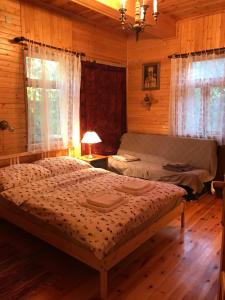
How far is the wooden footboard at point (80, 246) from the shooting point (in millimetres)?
1913

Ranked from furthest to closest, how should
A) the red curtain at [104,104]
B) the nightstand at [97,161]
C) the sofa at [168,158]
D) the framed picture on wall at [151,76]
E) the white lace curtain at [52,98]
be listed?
the framed picture on wall at [151,76], the red curtain at [104,104], the nightstand at [97,161], the sofa at [168,158], the white lace curtain at [52,98]

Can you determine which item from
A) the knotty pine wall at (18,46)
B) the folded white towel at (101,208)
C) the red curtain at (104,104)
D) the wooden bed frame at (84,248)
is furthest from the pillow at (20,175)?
the red curtain at (104,104)

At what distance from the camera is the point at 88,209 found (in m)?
2.29

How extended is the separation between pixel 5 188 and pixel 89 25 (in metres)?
3.03

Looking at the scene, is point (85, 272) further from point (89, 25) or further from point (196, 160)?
point (89, 25)

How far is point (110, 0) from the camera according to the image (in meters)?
3.12

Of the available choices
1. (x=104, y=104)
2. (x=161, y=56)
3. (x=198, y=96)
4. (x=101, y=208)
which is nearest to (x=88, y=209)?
(x=101, y=208)

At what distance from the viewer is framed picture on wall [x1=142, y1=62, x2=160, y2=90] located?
480 centimetres

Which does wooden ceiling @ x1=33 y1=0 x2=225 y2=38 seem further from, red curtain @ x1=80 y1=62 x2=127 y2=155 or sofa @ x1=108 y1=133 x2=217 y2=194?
sofa @ x1=108 y1=133 x2=217 y2=194

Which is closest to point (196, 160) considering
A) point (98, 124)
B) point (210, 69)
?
point (210, 69)

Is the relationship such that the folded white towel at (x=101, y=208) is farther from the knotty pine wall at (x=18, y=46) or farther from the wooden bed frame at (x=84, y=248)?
the knotty pine wall at (x=18, y=46)

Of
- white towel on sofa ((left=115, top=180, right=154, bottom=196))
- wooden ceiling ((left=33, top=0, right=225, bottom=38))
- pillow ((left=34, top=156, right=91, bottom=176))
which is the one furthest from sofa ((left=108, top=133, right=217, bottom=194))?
wooden ceiling ((left=33, top=0, right=225, bottom=38))

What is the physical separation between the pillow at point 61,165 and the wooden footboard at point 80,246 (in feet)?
2.34

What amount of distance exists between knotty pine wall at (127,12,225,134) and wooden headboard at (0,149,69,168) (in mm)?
1842
